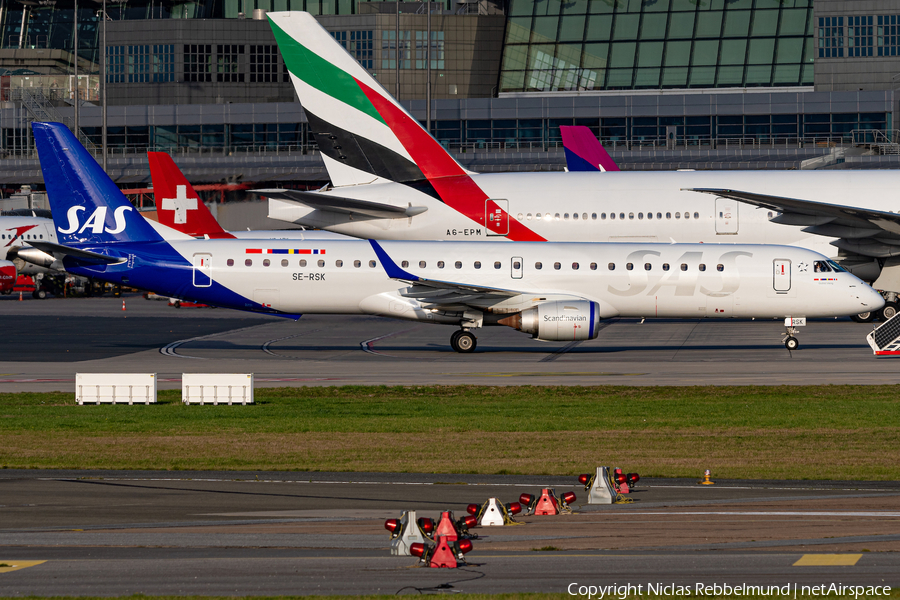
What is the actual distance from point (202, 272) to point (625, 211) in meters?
17.4

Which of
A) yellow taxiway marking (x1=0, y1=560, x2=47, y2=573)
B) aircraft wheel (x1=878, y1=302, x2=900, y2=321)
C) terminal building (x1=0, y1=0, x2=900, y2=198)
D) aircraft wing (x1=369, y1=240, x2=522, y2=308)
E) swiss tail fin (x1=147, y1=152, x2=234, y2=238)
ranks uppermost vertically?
terminal building (x1=0, y1=0, x2=900, y2=198)

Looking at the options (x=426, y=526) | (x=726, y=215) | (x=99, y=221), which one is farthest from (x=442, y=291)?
(x=426, y=526)

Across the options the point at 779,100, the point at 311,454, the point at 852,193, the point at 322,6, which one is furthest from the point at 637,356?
the point at 322,6

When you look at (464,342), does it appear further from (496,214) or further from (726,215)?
(726,215)

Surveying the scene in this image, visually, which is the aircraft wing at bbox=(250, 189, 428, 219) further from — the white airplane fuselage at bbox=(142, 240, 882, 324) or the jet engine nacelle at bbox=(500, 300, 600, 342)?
the jet engine nacelle at bbox=(500, 300, 600, 342)

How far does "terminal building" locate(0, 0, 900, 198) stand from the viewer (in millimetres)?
90500

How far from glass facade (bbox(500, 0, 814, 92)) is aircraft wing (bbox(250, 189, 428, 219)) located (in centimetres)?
6362

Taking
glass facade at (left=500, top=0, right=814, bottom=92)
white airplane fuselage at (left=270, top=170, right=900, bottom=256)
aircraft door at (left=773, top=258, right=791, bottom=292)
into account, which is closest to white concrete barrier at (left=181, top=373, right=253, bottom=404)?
aircraft door at (left=773, top=258, right=791, bottom=292)

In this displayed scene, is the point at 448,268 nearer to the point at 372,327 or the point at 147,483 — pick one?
the point at 372,327

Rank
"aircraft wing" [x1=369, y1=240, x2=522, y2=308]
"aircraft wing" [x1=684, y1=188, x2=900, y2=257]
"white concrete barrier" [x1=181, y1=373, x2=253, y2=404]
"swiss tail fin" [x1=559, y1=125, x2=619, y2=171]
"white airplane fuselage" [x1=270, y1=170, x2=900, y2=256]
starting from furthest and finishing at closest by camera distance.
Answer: "swiss tail fin" [x1=559, y1=125, x2=619, y2=171] → "white airplane fuselage" [x1=270, y1=170, x2=900, y2=256] → "aircraft wing" [x1=684, y1=188, x2=900, y2=257] → "aircraft wing" [x1=369, y1=240, x2=522, y2=308] → "white concrete barrier" [x1=181, y1=373, x2=253, y2=404]

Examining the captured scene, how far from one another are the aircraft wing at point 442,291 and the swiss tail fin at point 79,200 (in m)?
7.98

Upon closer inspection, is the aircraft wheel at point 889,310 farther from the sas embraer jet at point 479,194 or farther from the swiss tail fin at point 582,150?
the swiss tail fin at point 582,150

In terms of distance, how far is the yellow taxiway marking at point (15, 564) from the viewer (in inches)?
443

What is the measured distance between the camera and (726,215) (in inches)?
1725
